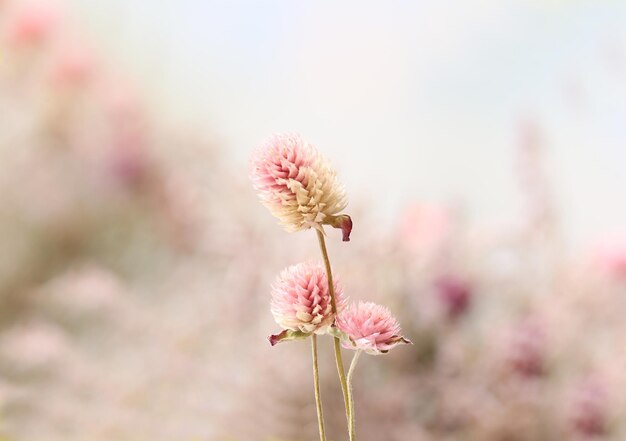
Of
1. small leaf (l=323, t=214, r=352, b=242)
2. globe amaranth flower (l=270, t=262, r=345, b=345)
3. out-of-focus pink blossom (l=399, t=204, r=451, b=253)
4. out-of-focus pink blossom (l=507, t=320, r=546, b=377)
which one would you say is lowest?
globe amaranth flower (l=270, t=262, r=345, b=345)

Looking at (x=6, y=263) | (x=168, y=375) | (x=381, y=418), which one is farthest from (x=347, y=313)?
(x=6, y=263)

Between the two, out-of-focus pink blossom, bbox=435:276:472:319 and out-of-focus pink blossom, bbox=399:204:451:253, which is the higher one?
out-of-focus pink blossom, bbox=399:204:451:253

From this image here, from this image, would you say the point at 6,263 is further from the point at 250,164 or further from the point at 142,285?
the point at 250,164

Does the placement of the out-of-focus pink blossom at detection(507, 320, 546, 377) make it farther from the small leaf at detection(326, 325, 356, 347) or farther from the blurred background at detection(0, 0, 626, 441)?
the small leaf at detection(326, 325, 356, 347)

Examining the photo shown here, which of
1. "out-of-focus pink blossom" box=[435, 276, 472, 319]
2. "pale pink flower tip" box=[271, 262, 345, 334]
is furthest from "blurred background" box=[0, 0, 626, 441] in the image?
"pale pink flower tip" box=[271, 262, 345, 334]

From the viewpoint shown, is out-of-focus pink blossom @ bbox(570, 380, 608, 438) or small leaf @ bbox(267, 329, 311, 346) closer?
small leaf @ bbox(267, 329, 311, 346)

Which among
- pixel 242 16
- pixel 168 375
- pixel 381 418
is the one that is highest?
pixel 242 16

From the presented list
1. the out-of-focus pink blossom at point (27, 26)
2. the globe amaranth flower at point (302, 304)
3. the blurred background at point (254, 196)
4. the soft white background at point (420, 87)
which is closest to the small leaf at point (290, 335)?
the globe amaranth flower at point (302, 304)

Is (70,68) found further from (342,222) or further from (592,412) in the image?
(342,222)

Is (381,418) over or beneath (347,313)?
over
